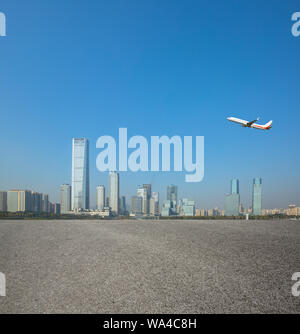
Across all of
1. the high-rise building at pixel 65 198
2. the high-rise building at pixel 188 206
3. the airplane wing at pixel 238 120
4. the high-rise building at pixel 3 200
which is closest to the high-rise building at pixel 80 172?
the high-rise building at pixel 65 198

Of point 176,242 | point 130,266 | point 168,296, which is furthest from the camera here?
point 176,242

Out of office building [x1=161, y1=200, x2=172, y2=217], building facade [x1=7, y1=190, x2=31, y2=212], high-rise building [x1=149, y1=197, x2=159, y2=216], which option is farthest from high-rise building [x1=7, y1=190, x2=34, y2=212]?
high-rise building [x1=149, y1=197, x2=159, y2=216]

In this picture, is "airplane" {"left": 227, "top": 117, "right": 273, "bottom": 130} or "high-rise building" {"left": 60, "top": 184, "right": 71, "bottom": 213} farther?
"high-rise building" {"left": 60, "top": 184, "right": 71, "bottom": 213}

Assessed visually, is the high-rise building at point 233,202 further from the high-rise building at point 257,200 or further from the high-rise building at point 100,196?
the high-rise building at point 100,196

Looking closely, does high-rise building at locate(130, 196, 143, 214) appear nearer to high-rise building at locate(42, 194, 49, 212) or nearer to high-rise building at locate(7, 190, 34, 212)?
high-rise building at locate(42, 194, 49, 212)
